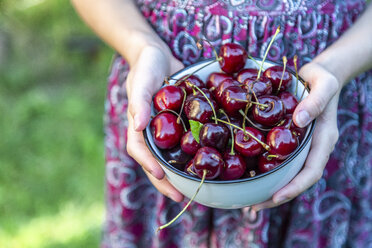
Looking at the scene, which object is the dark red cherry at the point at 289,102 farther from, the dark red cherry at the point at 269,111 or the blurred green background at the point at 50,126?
the blurred green background at the point at 50,126

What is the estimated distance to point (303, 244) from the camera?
1105 millimetres

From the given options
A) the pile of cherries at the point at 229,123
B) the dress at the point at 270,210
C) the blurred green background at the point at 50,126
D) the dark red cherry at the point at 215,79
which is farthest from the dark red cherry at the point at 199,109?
the blurred green background at the point at 50,126

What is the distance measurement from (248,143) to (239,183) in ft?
0.27

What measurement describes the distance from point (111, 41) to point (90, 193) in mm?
1021

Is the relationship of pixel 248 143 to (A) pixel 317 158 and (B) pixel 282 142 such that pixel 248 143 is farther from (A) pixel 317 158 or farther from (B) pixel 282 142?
(A) pixel 317 158

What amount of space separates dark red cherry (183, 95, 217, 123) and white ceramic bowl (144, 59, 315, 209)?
93 mm

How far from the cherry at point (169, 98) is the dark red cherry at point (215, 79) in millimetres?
91

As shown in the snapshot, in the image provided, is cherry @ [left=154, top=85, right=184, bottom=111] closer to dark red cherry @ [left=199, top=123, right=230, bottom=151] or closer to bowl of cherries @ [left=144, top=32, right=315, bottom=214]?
bowl of cherries @ [left=144, top=32, right=315, bottom=214]

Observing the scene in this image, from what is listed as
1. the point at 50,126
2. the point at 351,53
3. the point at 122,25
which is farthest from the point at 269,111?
the point at 50,126

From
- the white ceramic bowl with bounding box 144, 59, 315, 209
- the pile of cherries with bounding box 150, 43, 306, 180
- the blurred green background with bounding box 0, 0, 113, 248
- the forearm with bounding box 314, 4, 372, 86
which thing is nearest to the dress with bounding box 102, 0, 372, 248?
the forearm with bounding box 314, 4, 372, 86

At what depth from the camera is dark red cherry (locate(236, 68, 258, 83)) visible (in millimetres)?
923

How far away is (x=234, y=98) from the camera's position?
81 centimetres

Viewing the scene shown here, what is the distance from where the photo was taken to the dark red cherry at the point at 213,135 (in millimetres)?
776

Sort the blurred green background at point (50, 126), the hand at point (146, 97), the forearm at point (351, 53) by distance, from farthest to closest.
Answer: the blurred green background at point (50, 126)
the forearm at point (351, 53)
the hand at point (146, 97)
